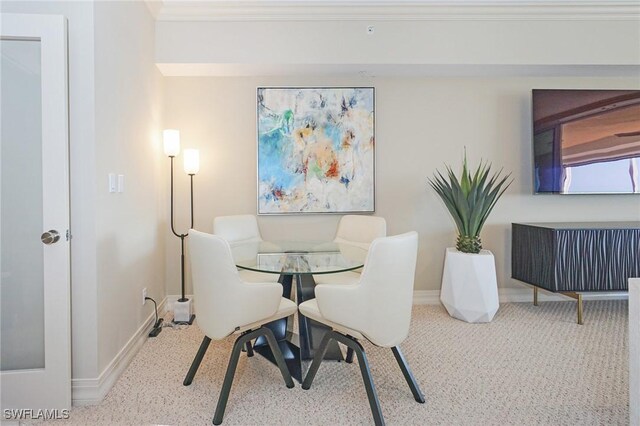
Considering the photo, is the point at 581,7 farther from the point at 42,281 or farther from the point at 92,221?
the point at 42,281

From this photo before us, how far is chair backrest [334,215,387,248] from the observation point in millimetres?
2742

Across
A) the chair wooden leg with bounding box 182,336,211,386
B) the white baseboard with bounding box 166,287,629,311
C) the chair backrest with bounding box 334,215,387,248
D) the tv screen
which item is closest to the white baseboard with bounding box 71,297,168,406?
the chair wooden leg with bounding box 182,336,211,386

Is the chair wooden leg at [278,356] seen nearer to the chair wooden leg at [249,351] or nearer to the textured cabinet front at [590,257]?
the chair wooden leg at [249,351]

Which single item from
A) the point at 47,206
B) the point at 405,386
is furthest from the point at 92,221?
the point at 405,386

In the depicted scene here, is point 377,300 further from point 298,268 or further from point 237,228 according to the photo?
point 237,228

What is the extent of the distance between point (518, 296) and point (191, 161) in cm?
348

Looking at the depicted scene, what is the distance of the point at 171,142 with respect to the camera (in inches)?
114

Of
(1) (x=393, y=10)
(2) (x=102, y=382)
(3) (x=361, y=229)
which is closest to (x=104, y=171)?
(2) (x=102, y=382)

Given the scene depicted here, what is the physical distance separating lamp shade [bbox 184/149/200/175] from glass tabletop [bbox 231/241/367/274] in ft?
3.03

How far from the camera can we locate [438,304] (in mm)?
3375

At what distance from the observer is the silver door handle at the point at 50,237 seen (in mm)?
1664

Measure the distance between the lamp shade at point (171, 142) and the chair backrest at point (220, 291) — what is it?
5.05ft

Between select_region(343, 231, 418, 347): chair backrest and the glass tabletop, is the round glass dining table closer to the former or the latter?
the glass tabletop

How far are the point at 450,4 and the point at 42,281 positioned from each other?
3.55 metres
